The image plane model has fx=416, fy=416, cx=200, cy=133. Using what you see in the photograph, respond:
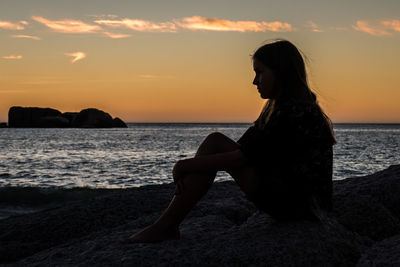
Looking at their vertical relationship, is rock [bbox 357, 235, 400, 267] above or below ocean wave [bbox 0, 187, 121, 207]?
above

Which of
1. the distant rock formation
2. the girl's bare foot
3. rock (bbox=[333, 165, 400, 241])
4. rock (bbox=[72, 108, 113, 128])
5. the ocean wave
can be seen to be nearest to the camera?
the girl's bare foot

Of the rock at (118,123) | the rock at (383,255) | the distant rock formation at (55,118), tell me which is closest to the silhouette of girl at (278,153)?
the rock at (383,255)

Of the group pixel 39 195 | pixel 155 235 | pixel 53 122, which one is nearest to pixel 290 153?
pixel 155 235

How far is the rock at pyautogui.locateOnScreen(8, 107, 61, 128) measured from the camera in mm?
130750

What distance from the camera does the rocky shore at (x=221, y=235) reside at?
3076 mm

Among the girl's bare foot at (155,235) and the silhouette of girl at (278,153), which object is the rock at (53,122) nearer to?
the girl's bare foot at (155,235)

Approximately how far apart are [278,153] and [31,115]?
458ft

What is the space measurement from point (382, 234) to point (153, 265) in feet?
8.62

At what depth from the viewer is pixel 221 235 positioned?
140 inches

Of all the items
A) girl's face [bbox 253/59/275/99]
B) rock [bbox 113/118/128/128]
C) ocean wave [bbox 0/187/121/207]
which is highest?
girl's face [bbox 253/59/275/99]

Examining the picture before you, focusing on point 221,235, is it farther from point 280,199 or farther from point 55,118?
point 55,118

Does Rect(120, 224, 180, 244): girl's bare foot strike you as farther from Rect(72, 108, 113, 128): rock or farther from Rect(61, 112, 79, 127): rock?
Rect(61, 112, 79, 127): rock

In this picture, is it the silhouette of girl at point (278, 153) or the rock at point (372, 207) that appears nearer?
the silhouette of girl at point (278, 153)

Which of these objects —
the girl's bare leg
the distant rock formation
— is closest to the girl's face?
the girl's bare leg
